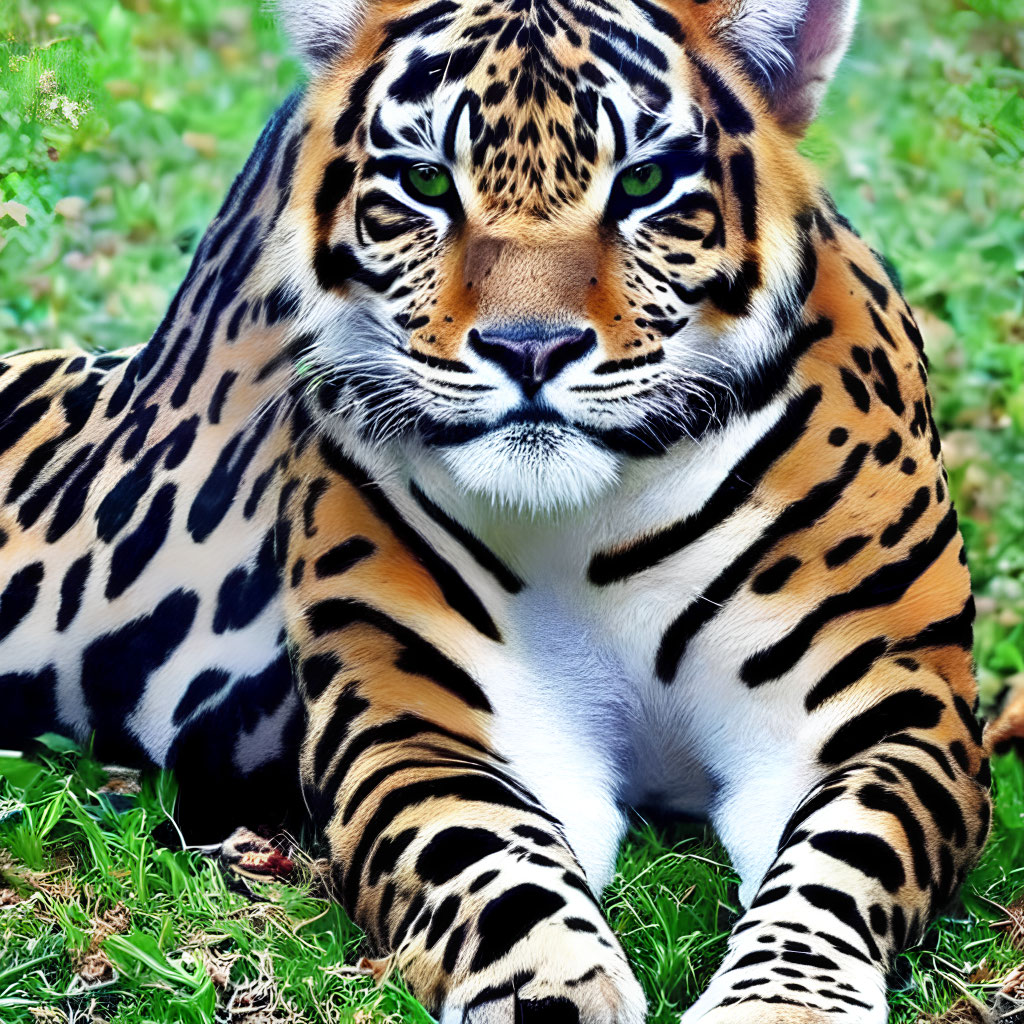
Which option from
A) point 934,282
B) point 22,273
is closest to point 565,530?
point 22,273

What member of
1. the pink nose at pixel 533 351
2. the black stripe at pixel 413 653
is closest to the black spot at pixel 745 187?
the pink nose at pixel 533 351

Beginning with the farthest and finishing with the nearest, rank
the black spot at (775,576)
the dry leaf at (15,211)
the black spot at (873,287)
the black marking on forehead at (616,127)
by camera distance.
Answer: the dry leaf at (15,211) < the black spot at (873,287) < the black spot at (775,576) < the black marking on forehead at (616,127)

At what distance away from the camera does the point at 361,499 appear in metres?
3.64

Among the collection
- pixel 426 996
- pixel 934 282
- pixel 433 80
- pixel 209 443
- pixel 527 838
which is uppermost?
pixel 433 80

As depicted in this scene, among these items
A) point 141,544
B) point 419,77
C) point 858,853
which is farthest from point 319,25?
point 858,853

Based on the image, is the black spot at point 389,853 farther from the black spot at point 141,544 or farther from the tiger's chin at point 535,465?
the black spot at point 141,544

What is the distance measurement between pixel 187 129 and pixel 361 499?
2345 millimetres

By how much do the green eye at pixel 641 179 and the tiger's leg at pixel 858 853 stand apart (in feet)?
3.79

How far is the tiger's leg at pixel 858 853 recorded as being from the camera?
9.48 feet

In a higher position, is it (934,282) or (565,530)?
(934,282)

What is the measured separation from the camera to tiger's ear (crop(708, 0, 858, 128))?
132 inches

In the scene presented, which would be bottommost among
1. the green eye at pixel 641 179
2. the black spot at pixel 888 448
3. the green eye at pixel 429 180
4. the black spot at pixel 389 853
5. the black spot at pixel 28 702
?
the black spot at pixel 28 702

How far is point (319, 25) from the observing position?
138 inches

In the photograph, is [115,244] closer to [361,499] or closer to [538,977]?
[361,499]
